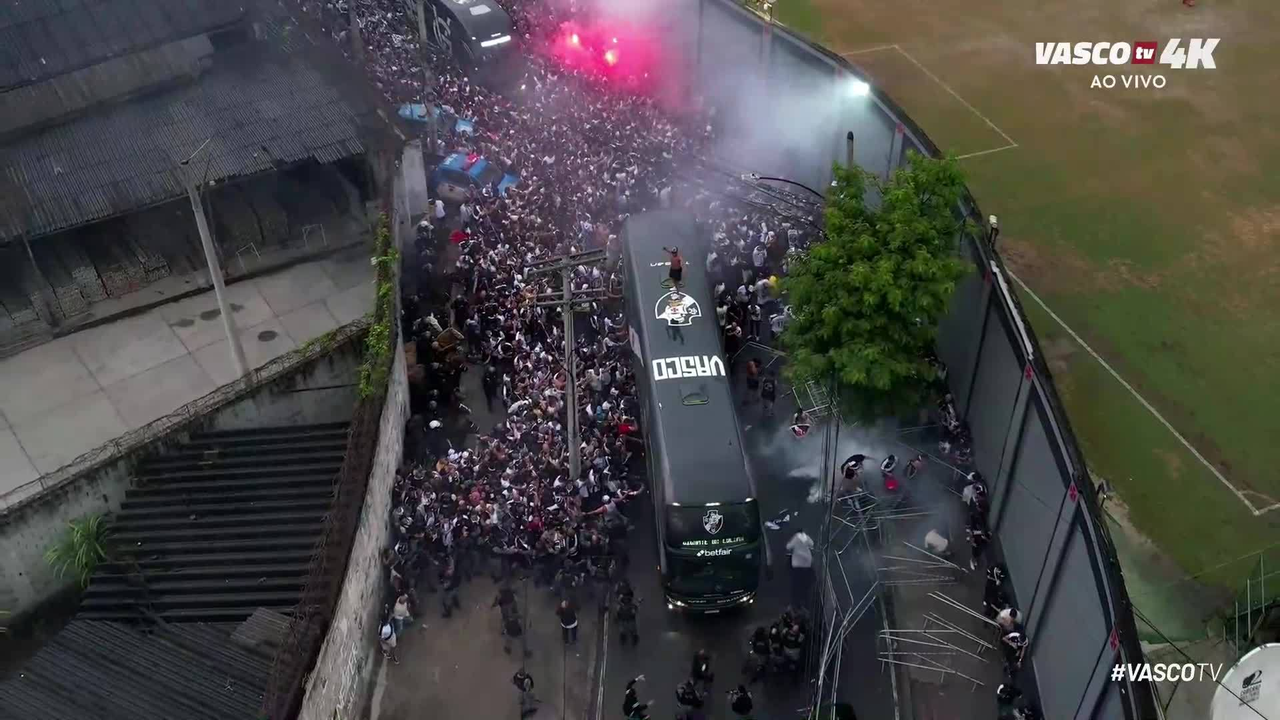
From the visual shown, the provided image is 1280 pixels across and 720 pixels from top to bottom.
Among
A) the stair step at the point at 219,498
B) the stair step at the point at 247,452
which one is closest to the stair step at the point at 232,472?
the stair step at the point at 247,452

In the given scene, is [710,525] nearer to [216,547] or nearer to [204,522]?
[216,547]

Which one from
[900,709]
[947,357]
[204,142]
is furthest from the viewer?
[204,142]

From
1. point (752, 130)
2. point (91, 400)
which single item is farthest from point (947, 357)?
point (91, 400)

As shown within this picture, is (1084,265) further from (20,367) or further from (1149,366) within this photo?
(20,367)

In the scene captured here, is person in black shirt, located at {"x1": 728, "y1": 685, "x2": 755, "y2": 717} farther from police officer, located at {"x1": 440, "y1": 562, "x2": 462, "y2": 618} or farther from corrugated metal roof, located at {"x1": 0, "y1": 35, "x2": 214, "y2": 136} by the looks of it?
corrugated metal roof, located at {"x1": 0, "y1": 35, "x2": 214, "y2": 136}

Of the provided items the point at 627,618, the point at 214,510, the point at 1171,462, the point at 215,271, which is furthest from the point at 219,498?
the point at 1171,462
